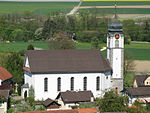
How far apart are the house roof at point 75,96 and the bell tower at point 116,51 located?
517cm

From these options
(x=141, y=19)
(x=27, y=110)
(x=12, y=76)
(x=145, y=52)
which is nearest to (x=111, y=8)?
(x=141, y=19)

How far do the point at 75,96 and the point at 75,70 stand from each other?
427cm

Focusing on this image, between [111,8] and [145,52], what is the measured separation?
72380 millimetres

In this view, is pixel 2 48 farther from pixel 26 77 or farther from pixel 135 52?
pixel 26 77

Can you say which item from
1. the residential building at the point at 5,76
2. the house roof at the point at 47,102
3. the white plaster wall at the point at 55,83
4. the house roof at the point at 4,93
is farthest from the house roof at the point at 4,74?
the house roof at the point at 47,102

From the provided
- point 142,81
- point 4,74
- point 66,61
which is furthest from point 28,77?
point 142,81

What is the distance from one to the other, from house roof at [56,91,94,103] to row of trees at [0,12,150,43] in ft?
184

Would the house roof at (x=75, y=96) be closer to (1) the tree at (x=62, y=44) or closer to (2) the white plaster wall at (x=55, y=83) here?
(2) the white plaster wall at (x=55, y=83)

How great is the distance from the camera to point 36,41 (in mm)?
124438

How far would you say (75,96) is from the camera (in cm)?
6234

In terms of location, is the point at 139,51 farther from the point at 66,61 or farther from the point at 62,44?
the point at 66,61

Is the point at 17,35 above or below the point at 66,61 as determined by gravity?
below

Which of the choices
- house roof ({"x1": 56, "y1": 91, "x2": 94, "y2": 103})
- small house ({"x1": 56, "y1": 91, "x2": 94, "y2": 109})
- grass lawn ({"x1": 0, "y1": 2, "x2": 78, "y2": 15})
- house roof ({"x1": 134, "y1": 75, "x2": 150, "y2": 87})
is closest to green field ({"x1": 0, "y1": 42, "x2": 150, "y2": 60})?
house roof ({"x1": 134, "y1": 75, "x2": 150, "y2": 87})

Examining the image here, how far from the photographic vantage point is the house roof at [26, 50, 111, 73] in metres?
65.1
